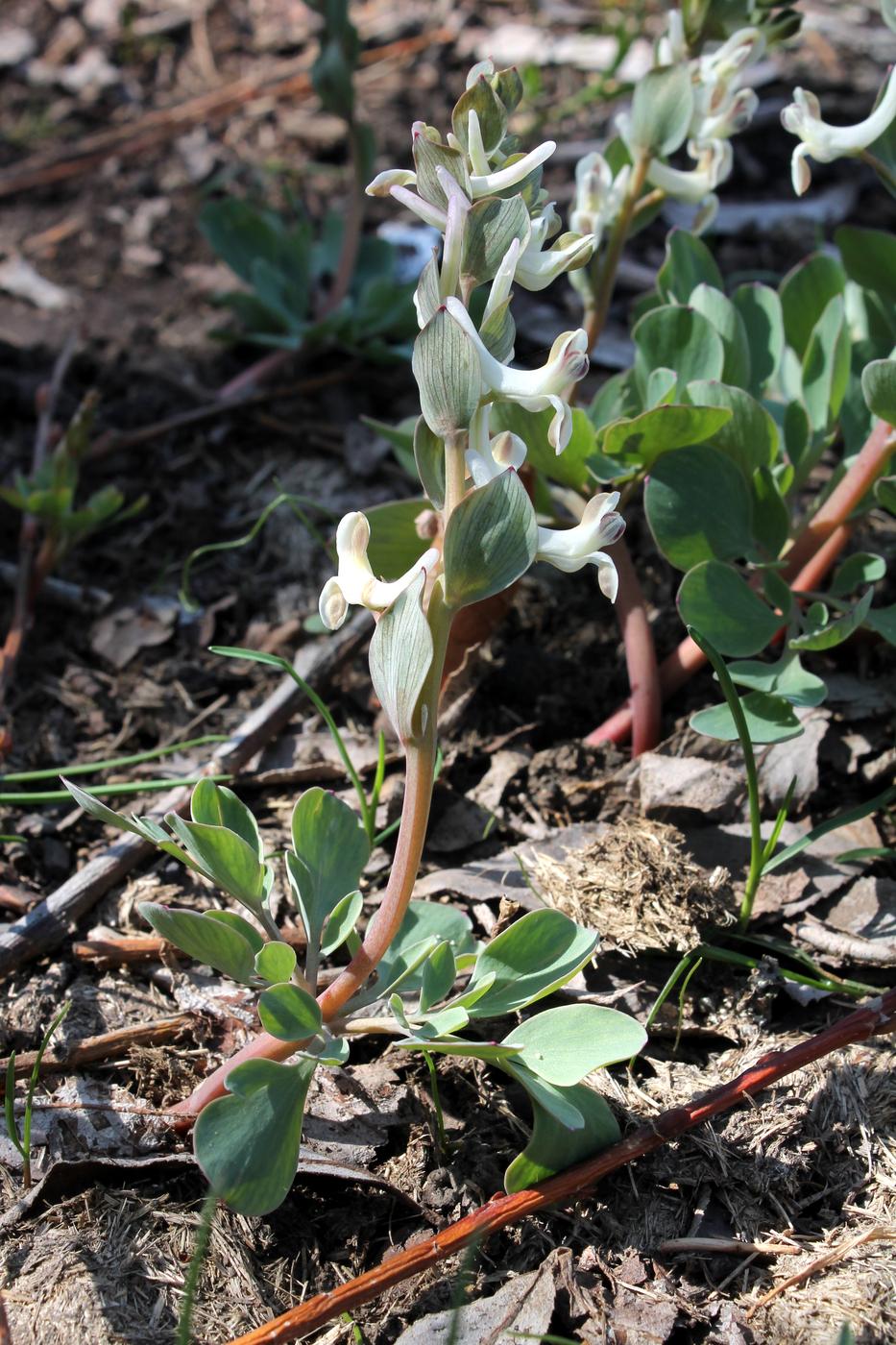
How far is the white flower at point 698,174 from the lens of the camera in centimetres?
210

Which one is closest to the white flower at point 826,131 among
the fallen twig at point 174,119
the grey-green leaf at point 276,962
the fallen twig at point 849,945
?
the fallen twig at point 849,945

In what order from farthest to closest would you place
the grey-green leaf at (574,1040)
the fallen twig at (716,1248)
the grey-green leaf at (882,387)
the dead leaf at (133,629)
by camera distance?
1. the dead leaf at (133,629)
2. the grey-green leaf at (882,387)
3. the fallen twig at (716,1248)
4. the grey-green leaf at (574,1040)

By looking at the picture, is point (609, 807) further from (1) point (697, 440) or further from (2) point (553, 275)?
(2) point (553, 275)

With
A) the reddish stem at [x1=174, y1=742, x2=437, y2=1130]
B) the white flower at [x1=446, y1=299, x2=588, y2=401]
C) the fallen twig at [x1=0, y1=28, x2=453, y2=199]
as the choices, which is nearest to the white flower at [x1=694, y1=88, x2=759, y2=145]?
the white flower at [x1=446, y1=299, x2=588, y2=401]

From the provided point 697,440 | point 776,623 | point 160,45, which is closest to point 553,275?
point 697,440

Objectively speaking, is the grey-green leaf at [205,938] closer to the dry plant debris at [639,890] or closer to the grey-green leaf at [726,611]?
the dry plant debris at [639,890]

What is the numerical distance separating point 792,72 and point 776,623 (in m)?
2.90

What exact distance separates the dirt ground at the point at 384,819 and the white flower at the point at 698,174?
79 cm

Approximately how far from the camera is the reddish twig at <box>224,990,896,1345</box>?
1.36m

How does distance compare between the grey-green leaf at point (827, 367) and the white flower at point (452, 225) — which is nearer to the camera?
the white flower at point (452, 225)

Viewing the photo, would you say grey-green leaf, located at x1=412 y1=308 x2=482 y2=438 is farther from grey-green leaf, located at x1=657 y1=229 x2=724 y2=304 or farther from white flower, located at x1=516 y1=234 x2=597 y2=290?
grey-green leaf, located at x1=657 y1=229 x2=724 y2=304

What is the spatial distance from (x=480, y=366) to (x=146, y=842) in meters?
1.13

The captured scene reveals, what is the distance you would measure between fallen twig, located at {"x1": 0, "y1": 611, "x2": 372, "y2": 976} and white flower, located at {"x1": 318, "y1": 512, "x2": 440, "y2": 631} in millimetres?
781

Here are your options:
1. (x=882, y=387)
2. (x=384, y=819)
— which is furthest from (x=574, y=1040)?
(x=882, y=387)
